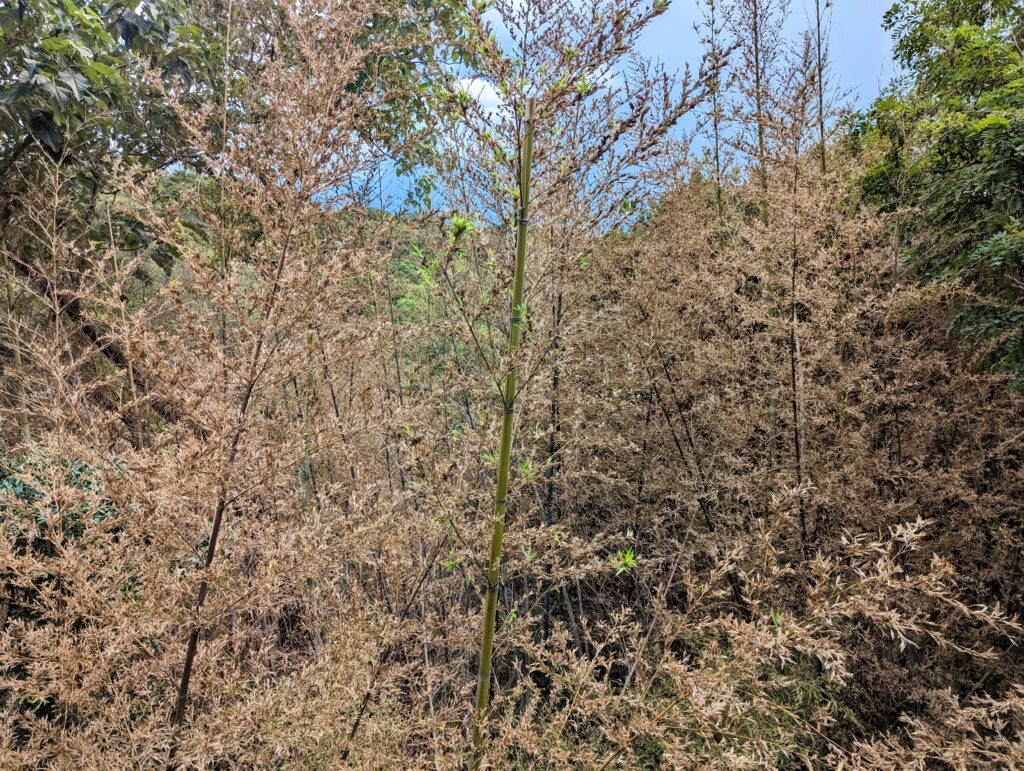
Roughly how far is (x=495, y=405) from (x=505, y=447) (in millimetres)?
854

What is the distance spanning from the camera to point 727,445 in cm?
411

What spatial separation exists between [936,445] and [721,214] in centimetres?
238

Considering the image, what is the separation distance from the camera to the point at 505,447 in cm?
163

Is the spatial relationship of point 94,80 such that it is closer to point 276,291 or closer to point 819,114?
point 276,291

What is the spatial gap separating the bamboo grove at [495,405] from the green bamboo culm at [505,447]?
13 millimetres

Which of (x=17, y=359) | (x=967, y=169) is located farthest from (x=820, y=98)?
(x=17, y=359)

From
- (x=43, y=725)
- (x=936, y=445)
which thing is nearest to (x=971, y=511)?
(x=936, y=445)

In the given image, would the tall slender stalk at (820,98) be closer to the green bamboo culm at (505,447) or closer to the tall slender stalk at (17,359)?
the green bamboo culm at (505,447)

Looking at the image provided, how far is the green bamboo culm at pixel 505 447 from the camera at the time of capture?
1.56 m

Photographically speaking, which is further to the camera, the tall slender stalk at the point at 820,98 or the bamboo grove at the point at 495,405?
the tall slender stalk at the point at 820,98

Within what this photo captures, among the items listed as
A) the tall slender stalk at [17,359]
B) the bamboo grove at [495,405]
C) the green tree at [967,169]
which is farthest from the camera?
the tall slender stalk at [17,359]

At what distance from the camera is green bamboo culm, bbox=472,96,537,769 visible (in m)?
1.56

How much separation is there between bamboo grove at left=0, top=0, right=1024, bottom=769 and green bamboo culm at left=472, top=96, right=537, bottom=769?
0.01 m

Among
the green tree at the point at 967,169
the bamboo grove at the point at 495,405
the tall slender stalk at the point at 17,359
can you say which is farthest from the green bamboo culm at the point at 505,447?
the tall slender stalk at the point at 17,359
